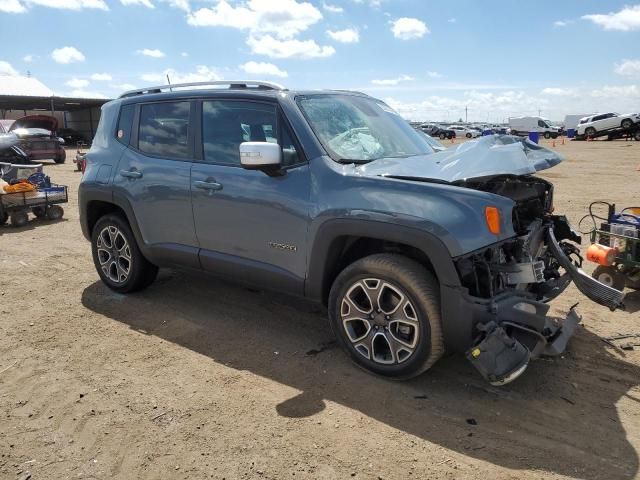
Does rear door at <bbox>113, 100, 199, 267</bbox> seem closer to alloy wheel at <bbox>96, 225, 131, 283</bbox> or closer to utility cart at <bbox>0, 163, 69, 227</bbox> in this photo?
alloy wheel at <bbox>96, 225, 131, 283</bbox>

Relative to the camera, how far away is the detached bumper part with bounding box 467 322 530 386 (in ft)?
10.1

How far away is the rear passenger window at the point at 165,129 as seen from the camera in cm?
448

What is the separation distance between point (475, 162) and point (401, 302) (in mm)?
1031

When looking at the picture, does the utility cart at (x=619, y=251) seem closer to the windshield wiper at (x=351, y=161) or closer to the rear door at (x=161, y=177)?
the windshield wiper at (x=351, y=161)

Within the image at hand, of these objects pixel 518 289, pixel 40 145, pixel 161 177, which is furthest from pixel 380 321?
pixel 40 145

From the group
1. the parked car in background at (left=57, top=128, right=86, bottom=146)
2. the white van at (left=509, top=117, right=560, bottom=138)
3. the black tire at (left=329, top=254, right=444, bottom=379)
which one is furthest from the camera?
the white van at (left=509, top=117, right=560, bottom=138)

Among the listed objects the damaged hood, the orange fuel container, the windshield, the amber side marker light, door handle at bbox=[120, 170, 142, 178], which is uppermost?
the windshield

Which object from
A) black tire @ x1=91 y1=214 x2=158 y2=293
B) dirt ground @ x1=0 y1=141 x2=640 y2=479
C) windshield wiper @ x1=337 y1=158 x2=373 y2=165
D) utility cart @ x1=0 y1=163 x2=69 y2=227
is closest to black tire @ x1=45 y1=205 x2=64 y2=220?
utility cart @ x1=0 y1=163 x2=69 y2=227

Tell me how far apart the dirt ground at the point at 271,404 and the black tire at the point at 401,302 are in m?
0.15

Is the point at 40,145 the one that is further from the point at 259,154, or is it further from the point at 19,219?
the point at 259,154

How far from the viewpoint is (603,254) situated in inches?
184

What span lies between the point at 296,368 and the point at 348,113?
2.03 meters

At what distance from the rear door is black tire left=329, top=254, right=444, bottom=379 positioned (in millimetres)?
1586

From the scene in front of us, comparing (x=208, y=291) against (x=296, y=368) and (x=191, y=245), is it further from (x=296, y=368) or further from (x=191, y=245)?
(x=296, y=368)
